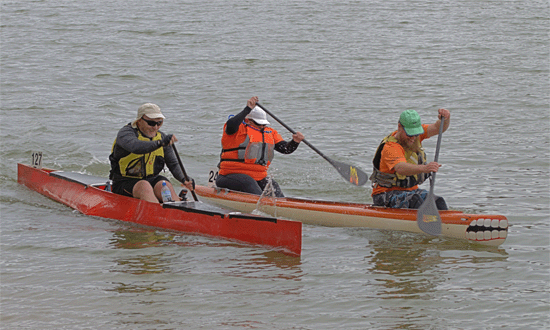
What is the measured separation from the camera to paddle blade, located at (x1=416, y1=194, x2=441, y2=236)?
5.93m

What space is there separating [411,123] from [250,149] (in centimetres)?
188

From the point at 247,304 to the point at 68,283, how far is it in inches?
53.1

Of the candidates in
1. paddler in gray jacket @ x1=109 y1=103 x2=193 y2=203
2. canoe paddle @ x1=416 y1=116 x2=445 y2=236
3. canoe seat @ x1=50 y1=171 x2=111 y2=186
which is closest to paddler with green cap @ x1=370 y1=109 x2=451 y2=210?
canoe paddle @ x1=416 y1=116 x2=445 y2=236

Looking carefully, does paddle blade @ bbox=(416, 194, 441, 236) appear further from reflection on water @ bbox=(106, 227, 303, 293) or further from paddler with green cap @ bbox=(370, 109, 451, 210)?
reflection on water @ bbox=(106, 227, 303, 293)

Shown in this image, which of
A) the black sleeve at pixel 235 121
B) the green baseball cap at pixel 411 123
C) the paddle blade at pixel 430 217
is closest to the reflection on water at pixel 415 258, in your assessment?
the paddle blade at pixel 430 217

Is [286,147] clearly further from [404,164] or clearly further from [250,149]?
[404,164]

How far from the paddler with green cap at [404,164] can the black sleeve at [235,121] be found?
4.40ft

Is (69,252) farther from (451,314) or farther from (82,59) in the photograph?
(82,59)

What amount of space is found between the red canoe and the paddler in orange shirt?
2.81 feet

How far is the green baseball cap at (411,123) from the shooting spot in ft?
18.8

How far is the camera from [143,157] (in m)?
6.43

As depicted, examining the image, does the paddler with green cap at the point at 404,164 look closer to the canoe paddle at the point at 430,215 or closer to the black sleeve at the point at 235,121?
the canoe paddle at the point at 430,215

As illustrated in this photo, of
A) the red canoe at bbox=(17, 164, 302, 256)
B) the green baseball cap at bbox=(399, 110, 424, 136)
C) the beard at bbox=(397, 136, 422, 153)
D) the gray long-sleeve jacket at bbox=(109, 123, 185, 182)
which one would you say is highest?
the green baseball cap at bbox=(399, 110, 424, 136)

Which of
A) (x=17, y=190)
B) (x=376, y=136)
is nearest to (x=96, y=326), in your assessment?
(x=17, y=190)
